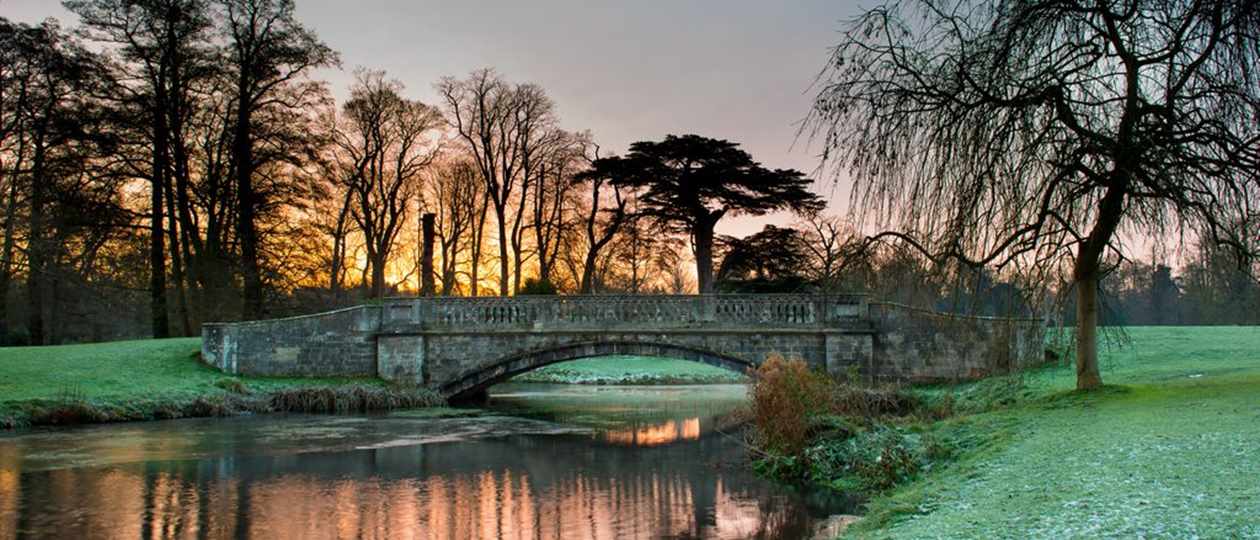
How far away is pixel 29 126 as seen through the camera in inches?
1001

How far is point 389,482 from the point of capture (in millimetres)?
12578

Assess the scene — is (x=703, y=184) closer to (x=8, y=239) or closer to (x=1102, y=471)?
(x=8, y=239)

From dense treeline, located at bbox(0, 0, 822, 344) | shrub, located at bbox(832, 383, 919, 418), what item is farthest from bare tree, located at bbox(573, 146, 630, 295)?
shrub, located at bbox(832, 383, 919, 418)

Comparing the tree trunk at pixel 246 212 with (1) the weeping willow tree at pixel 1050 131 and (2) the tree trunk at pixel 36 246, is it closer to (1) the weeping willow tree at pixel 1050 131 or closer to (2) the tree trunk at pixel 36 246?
(2) the tree trunk at pixel 36 246

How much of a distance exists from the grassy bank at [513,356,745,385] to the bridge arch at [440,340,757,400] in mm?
13493

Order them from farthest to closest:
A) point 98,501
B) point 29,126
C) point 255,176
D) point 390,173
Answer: point 390,173 < point 255,176 < point 29,126 < point 98,501

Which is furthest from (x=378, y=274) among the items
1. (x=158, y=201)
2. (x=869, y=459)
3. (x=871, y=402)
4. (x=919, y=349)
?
(x=869, y=459)

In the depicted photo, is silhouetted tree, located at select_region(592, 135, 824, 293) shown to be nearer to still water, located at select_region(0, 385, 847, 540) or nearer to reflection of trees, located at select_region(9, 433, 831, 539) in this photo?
still water, located at select_region(0, 385, 847, 540)

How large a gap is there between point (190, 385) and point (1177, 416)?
19.0 metres

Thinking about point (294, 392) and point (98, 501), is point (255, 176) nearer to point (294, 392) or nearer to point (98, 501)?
point (294, 392)

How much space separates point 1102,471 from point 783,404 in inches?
204

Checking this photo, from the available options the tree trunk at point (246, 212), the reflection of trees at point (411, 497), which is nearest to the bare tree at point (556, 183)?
the tree trunk at point (246, 212)

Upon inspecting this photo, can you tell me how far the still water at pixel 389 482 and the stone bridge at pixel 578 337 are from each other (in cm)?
282

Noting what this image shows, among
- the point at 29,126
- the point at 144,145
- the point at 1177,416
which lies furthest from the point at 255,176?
the point at 1177,416
